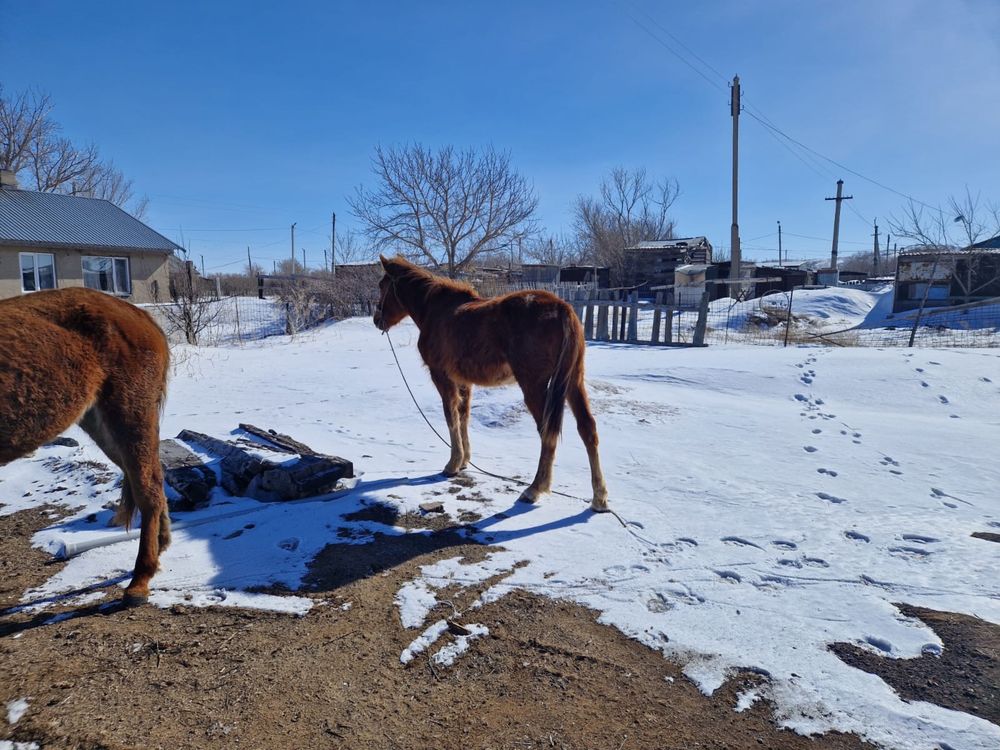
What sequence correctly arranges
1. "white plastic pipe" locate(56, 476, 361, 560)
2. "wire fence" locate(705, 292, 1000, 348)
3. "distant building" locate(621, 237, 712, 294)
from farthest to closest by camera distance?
"distant building" locate(621, 237, 712, 294)
"wire fence" locate(705, 292, 1000, 348)
"white plastic pipe" locate(56, 476, 361, 560)

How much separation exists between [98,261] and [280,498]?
25.7 metres

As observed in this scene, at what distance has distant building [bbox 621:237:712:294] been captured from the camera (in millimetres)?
34188

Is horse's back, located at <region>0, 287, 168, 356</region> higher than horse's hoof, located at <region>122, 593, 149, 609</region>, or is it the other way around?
horse's back, located at <region>0, 287, 168, 356</region>

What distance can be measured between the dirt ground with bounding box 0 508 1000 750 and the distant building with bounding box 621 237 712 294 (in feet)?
108

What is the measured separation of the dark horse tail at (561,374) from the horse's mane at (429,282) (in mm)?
1284

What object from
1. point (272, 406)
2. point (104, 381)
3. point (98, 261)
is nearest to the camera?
point (104, 381)

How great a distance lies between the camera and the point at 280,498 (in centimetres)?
438

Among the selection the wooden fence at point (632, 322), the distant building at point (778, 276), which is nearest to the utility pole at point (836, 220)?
the distant building at point (778, 276)

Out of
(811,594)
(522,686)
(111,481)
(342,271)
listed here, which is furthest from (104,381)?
(342,271)

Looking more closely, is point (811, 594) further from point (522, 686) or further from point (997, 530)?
point (997, 530)

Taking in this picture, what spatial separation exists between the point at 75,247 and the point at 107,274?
5.94 feet

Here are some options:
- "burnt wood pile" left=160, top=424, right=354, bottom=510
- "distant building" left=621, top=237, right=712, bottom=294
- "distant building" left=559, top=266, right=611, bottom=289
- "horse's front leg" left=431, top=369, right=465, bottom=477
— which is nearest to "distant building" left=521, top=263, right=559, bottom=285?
"distant building" left=559, top=266, right=611, bottom=289

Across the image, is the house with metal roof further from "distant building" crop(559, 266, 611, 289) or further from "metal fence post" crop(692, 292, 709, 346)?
"distant building" crop(559, 266, 611, 289)

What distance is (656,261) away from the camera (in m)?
34.7
